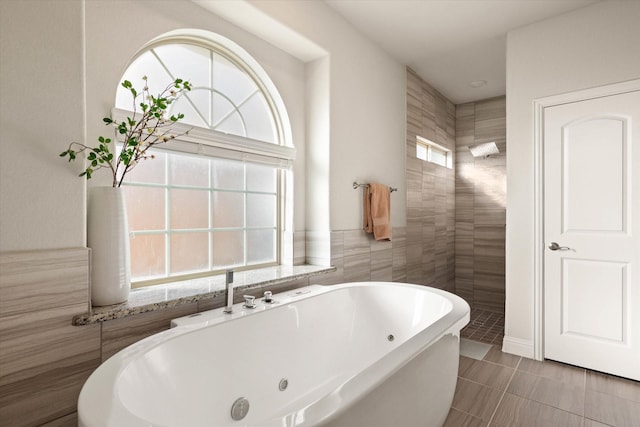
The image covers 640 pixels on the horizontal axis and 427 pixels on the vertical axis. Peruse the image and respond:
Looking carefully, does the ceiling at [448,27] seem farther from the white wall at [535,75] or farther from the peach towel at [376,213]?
the peach towel at [376,213]

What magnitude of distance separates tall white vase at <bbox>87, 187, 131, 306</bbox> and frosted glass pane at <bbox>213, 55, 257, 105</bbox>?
104 centimetres

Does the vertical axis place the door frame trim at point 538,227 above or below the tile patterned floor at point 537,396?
above

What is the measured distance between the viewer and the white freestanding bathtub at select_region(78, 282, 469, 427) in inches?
36.1

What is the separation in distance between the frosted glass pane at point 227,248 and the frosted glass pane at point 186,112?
0.69 metres

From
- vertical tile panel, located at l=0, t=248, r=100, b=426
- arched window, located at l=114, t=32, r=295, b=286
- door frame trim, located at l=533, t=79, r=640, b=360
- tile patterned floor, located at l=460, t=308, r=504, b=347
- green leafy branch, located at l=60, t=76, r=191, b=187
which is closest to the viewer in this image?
vertical tile panel, located at l=0, t=248, r=100, b=426

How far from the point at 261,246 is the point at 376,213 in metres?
1.01

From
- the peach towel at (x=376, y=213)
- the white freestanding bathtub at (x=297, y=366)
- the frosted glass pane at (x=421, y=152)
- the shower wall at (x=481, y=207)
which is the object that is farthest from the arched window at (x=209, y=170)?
the shower wall at (x=481, y=207)

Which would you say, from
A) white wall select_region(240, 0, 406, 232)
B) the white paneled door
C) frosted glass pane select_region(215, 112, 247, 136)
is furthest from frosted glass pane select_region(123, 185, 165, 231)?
the white paneled door

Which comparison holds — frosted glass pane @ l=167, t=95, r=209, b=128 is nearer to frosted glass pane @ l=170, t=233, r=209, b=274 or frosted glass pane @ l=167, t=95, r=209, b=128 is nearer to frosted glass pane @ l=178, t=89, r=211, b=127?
frosted glass pane @ l=178, t=89, r=211, b=127

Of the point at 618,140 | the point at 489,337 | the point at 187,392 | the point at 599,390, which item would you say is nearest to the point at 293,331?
the point at 187,392

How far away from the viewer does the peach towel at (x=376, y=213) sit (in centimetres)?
286

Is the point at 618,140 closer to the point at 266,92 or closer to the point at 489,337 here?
the point at 489,337

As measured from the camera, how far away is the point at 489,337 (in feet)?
10.6

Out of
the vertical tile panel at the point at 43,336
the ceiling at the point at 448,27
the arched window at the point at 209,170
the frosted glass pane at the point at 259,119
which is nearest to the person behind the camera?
the vertical tile panel at the point at 43,336
